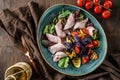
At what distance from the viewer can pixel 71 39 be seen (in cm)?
101

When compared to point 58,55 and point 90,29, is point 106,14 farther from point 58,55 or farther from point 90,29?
point 58,55

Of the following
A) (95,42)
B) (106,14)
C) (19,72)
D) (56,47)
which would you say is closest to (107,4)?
(106,14)

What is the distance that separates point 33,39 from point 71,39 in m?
0.15

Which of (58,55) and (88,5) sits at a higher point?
(88,5)

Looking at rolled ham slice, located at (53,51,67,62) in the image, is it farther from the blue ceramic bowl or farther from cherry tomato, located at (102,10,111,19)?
cherry tomato, located at (102,10,111,19)

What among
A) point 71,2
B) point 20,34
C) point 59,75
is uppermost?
point 71,2

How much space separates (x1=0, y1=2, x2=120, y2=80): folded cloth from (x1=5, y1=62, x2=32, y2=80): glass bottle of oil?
0.05 metres

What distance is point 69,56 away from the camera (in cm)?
101

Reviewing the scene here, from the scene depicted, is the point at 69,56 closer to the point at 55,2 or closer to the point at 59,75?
the point at 59,75

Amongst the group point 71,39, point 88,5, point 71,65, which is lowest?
point 71,65

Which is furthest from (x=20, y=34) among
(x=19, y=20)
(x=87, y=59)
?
(x=87, y=59)

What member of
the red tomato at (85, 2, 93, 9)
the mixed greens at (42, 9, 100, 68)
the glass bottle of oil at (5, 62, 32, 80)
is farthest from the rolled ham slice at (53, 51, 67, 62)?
the red tomato at (85, 2, 93, 9)

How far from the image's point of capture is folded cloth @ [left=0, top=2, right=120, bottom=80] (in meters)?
1.01

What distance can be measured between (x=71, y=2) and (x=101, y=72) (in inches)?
11.8
